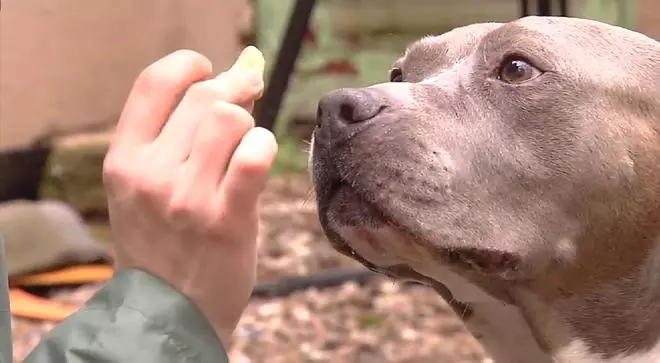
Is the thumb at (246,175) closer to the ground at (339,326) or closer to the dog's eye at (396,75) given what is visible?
the dog's eye at (396,75)

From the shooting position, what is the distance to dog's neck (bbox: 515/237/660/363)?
1117mm

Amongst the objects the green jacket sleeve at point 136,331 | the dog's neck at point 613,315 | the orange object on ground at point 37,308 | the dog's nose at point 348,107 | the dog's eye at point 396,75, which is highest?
the dog's nose at point 348,107

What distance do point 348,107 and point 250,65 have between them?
0.15m

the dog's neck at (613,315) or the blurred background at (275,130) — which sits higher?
the dog's neck at (613,315)

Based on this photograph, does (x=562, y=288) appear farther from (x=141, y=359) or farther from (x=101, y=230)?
(x=101, y=230)

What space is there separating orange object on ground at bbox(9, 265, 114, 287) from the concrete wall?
574 millimetres

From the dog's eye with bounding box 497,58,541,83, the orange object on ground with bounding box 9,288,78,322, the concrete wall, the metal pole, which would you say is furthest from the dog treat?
the concrete wall

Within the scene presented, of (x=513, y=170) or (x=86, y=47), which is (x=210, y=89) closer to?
(x=513, y=170)

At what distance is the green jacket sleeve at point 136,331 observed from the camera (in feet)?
2.67

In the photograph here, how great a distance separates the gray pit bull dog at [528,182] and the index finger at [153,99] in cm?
23

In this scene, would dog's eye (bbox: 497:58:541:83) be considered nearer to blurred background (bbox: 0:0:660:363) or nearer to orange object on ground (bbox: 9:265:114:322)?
blurred background (bbox: 0:0:660:363)

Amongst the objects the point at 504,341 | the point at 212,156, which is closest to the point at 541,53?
the point at 504,341

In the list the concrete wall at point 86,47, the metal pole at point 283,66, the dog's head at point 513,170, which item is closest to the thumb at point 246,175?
the dog's head at point 513,170

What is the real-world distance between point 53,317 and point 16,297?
16cm
